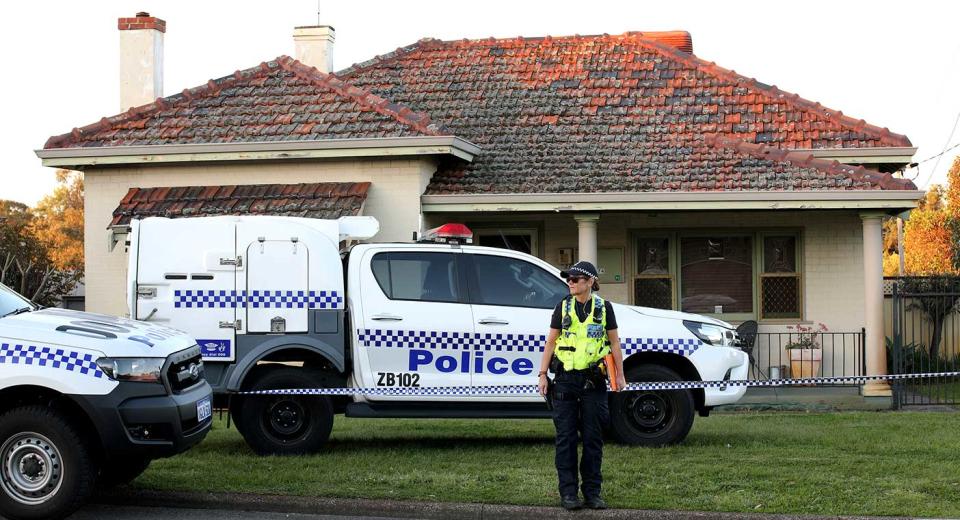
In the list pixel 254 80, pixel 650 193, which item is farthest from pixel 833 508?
pixel 254 80

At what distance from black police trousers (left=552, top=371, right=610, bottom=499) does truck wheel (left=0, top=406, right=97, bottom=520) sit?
3061 mm

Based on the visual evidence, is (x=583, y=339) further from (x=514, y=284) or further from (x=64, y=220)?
(x=64, y=220)

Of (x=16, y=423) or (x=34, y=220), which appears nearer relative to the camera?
(x=16, y=423)

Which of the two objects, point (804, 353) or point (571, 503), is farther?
point (804, 353)

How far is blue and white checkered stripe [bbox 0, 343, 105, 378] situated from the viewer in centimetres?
799

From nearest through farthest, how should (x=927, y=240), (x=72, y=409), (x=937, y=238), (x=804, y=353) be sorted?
(x=72, y=409)
(x=804, y=353)
(x=937, y=238)
(x=927, y=240)

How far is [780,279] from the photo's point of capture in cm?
→ 1762

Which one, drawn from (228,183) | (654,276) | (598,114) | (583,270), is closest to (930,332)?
(654,276)

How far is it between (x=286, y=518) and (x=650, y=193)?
9024 mm

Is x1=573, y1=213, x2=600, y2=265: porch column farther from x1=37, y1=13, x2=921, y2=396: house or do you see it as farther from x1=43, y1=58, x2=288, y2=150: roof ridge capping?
x1=43, y1=58, x2=288, y2=150: roof ridge capping

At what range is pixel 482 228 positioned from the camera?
18.0m

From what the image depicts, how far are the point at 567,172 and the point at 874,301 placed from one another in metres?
4.41

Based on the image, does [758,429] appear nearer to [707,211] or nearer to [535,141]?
[707,211]

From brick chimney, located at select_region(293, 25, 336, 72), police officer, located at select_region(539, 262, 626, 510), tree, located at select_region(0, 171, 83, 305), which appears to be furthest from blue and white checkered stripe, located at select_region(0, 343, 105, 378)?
tree, located at select_region(0, 171, 83, 305)
